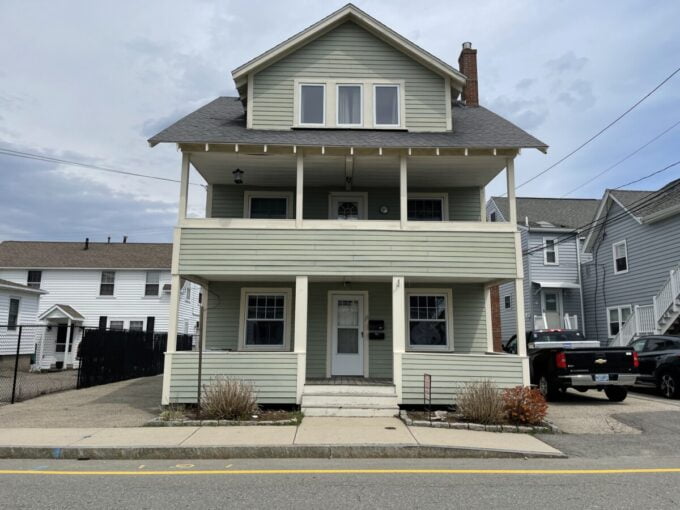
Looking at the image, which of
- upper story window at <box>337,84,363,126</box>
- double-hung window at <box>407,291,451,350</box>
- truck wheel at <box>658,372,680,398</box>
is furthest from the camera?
double-hung window at <box>407,291,451,350</box>

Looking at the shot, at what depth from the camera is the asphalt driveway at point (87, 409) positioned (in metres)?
9.18

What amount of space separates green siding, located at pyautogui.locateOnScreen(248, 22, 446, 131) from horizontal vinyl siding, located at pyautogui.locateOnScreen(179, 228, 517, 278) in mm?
3271

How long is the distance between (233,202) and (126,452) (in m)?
7.48

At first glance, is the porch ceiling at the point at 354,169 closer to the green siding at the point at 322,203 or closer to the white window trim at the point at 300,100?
the green siding at the point at 322,203

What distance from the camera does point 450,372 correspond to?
34.3ft

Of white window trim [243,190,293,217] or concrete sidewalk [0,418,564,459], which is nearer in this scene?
concrete sidewalk [0,418,564,459]

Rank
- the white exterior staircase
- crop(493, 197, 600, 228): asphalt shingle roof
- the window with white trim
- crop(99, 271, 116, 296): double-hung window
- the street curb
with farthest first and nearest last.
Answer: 1. crop(99, 271, 116, 296): double-hung window
2. crop(493, 197, 600, 228): asphalt shingle roof
3. the window with white trim
4. the white exterior staircase
5. the street curb

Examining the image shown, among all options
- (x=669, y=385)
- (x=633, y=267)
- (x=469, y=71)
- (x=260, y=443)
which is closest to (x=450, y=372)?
(x=260, y=443)

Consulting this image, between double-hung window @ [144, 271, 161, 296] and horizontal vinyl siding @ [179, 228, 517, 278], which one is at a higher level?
double-hung window @ [144, 271, 161, 296]

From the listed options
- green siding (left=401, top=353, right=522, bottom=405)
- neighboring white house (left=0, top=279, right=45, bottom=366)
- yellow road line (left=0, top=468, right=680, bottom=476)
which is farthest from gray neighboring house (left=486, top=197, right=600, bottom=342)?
neighboring white house (left=0, top=279, right=45, bottom=366)

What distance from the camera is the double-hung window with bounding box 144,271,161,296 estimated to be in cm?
2839

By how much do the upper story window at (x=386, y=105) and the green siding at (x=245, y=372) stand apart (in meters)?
6.27

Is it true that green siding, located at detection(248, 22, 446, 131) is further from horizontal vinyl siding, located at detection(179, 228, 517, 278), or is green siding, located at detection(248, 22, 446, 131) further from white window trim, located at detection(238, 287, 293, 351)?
white window trim, located at detection(238, 287, 293, 351)

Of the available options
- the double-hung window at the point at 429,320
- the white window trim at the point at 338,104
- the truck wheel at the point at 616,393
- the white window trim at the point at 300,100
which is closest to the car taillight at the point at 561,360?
the truck wheel at the point at 616,393
